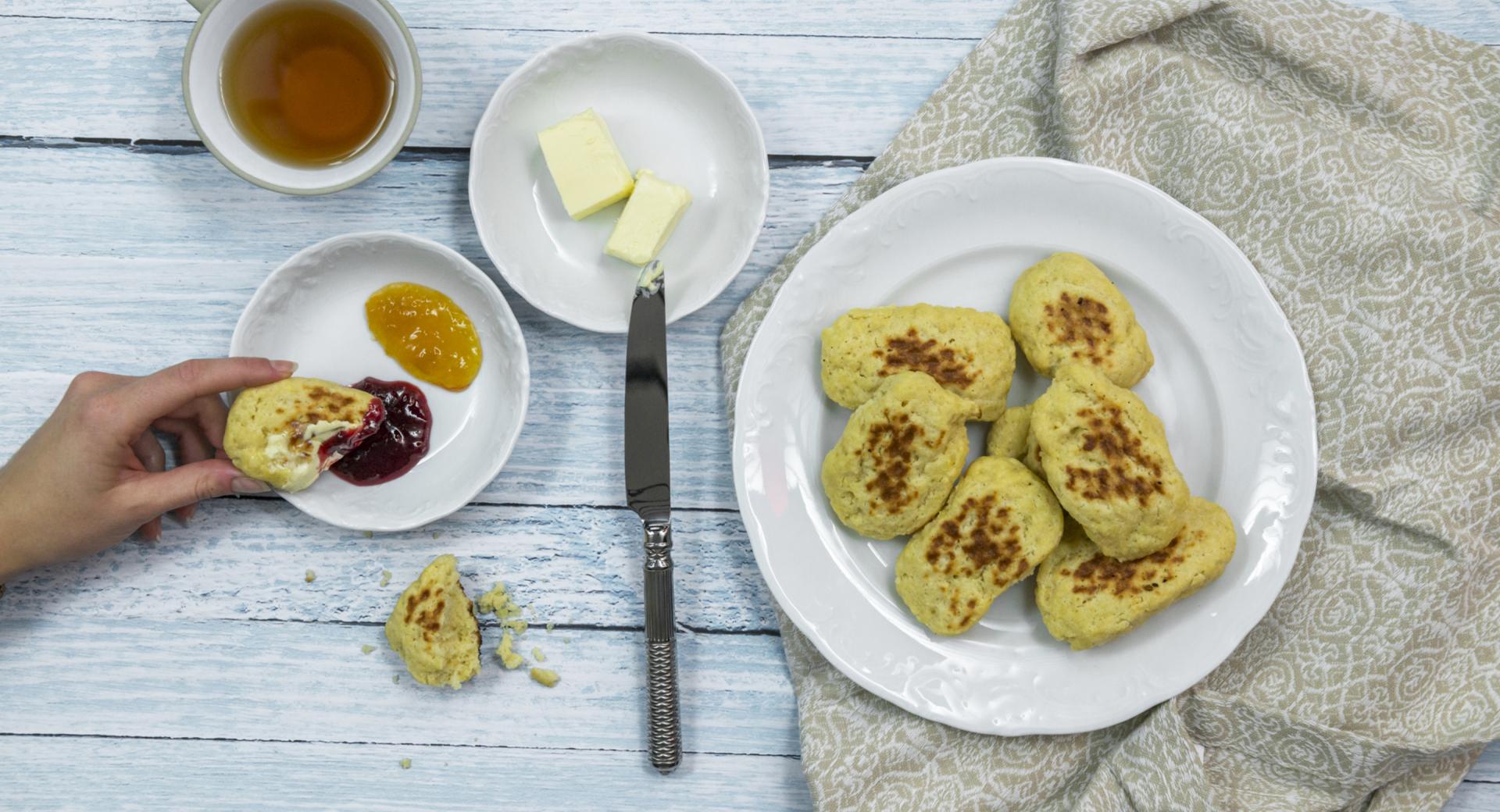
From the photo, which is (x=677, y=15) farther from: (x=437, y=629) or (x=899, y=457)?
(x=437, y=629)

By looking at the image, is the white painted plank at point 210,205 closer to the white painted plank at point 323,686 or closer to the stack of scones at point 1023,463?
the stack of scones at point 1023,463

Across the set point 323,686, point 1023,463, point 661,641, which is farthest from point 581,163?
point 323,686

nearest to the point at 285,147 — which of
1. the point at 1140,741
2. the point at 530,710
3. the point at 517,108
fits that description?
the point at 517,108

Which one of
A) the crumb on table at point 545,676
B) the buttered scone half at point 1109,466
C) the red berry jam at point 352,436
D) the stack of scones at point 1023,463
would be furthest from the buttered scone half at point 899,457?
the red berry jam at point 352,436

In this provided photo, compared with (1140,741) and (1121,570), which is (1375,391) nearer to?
(1121,570)

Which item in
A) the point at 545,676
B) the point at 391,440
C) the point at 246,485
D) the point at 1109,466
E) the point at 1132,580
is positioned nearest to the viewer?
the point at 1109,466
